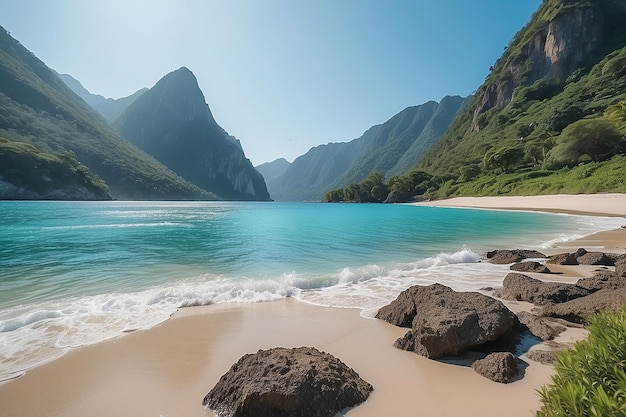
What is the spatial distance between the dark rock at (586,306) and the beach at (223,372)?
639 millimetres

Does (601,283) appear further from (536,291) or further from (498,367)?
(498,367)

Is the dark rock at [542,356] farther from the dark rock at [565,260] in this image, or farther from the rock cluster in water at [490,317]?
the dark rock at [565,260]

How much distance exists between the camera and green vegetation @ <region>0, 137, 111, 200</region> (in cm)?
11425

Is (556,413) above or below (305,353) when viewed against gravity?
above

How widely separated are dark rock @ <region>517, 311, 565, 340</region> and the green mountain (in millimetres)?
61311

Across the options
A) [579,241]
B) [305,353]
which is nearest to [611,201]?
[579,241]

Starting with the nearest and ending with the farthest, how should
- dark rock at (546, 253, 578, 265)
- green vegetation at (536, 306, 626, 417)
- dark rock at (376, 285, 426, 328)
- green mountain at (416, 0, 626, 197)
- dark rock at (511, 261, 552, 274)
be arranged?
green vegetation at (536, 306, 626, 417) → dark rock at (376, 285, 426, 328) → dark rock at (511, 261, 552, 274) → dark rock at (546, 253, 578, 265) → green mountain at (416, 0, 626, 197)

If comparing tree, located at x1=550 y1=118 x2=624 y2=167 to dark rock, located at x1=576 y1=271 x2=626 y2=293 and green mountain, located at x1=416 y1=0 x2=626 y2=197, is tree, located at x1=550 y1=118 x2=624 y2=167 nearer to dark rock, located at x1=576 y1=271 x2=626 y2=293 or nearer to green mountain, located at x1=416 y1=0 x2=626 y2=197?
green mountain, located at x1=416 y1=0 x2=626 y2=197

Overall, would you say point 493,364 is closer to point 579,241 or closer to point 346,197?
point 579,241

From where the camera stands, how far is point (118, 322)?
26.3ft

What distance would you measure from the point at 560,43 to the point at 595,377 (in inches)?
7914

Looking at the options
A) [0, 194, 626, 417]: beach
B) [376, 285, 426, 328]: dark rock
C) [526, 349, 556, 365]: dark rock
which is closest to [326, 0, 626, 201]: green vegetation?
[376, 285, 426, 328]: dark rock

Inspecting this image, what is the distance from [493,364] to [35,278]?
1633 centimetres

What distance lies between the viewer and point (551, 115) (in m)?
104
